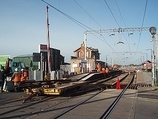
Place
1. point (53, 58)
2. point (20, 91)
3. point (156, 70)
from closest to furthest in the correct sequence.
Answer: point (20, 91)
point (156, 70)
point (53, 58)

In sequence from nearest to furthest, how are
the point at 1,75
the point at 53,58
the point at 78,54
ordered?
1. the point at 1,75
2. the point at 53,58
3. the point at 78,54

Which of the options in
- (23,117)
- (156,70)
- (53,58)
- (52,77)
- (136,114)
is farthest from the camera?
(53,58)

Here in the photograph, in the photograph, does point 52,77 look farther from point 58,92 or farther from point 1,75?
point 58,92

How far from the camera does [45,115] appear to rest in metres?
10.3

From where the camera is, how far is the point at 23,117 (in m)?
9.92

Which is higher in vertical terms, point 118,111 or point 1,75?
point 1,75

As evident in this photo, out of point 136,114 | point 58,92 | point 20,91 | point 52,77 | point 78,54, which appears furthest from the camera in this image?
point 78,54

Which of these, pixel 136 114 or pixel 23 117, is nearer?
pixel 23 117

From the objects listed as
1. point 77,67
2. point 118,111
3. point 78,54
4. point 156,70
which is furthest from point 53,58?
point 78,54

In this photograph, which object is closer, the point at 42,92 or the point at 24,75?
the point at 42,92

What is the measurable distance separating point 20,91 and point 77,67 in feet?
131

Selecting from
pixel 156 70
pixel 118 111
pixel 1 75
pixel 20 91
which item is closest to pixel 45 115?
pixel 118 111

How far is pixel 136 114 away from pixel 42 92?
774cm

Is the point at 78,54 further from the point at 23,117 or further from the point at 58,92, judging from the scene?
the point at 23,117
